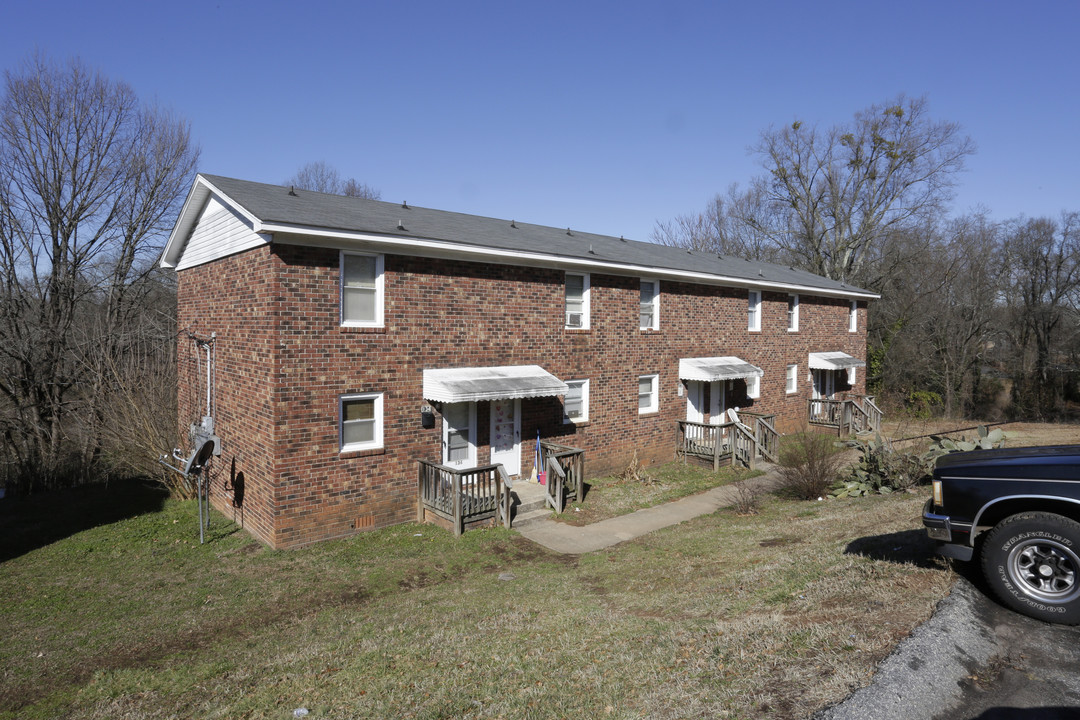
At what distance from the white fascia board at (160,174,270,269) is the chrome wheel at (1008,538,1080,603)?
32.9 feet

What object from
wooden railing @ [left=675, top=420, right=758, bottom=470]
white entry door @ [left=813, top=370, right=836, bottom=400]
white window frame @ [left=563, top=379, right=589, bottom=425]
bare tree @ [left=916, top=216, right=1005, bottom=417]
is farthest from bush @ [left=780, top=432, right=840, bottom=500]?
bare tree @ [left=916, top=216, right=1005, bottom=417]

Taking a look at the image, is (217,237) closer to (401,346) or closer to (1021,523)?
(401,346)

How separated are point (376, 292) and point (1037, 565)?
9552 mm

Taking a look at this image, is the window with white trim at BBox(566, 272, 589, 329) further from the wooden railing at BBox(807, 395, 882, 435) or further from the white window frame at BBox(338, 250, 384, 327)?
the wooden railing at BBox(807, 395, 882, 435)

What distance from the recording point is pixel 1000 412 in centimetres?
3177

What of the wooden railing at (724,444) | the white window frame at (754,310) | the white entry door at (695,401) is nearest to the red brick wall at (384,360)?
the wooden railing at (724,444)

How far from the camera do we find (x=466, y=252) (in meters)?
11.5

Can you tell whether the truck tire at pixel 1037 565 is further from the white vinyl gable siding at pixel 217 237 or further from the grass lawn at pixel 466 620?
the white vinyl gable siding at pixel 217 237

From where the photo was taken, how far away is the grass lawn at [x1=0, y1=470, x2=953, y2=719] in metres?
4.60

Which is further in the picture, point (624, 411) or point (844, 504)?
point (624, 411)

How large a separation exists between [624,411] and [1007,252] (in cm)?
3261

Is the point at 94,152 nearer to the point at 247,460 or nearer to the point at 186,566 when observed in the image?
the point at 247,460

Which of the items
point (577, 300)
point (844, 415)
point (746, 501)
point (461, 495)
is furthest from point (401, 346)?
point (844, 415)

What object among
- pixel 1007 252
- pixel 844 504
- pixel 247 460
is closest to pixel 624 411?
pixel 844 504
